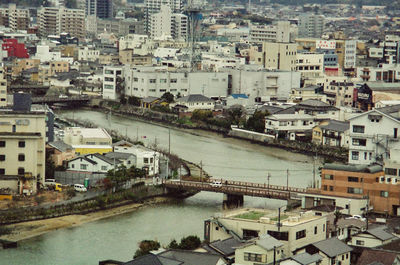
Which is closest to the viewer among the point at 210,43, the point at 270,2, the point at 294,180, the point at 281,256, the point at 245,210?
the point at 281,256

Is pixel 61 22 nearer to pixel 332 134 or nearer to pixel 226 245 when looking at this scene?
pixel 332 134

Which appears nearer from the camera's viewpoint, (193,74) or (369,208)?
(369,208)

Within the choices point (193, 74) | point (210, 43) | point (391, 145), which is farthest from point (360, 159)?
point (210, 43)

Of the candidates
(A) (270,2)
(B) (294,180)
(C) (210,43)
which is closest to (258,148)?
(B) (294,180)

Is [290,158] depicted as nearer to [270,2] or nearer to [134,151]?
[134,151]

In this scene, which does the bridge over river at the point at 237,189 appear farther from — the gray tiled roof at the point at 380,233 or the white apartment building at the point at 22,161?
the gray tiled roof at the point at 380,233

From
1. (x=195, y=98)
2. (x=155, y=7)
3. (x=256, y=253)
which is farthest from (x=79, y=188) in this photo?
(x=155, y=7)

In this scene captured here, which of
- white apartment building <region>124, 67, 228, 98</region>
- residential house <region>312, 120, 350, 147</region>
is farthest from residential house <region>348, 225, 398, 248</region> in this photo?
white apartment building <region>124, 67, 228, 98</region>

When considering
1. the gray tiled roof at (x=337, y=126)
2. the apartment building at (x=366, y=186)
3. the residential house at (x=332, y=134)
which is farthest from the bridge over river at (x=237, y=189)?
the gray tiled roof at (x=337, y=126)

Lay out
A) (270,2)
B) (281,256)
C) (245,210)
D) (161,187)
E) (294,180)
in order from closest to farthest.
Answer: (281,256) < (245,210) < (161,187) < (294,180) < (270,2)
